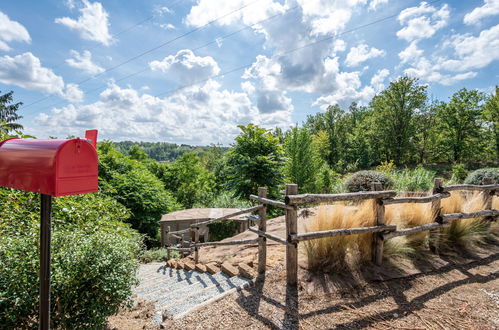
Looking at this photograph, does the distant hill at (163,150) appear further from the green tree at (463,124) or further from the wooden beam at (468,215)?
the wooden beam at (468,215)

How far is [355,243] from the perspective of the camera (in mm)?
3979

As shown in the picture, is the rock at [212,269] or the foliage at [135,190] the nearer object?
the rock at [212,269]

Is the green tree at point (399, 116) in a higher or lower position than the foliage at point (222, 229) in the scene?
higher

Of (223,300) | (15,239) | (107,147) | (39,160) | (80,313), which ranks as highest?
(107,147)

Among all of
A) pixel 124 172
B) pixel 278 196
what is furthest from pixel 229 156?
pixel 124 172

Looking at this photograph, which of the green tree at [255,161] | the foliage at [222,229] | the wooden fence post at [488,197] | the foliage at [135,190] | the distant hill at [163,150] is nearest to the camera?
the wooden fence post at [488,197]

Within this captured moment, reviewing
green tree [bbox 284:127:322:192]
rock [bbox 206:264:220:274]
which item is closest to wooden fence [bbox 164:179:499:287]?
rock [bbox 206:264:220:274]

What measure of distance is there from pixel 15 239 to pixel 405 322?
413 centimetres

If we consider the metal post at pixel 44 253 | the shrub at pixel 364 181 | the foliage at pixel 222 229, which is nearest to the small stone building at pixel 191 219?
the foliage at pixel 222 229

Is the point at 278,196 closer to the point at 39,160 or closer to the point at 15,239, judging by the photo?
the point at 15,239

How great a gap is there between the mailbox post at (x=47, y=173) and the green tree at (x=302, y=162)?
15.3 meters

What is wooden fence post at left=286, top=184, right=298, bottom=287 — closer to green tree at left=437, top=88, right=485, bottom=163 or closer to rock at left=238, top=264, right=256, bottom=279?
rock at left=238, top=264, right=256, bottom=279

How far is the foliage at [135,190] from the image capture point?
1359cm

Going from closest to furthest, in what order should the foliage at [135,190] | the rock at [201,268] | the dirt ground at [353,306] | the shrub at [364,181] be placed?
the dirt ground at [353,306]
the rock at [201,268]
the shrub at [364,181]
the foliage at [135,190]
